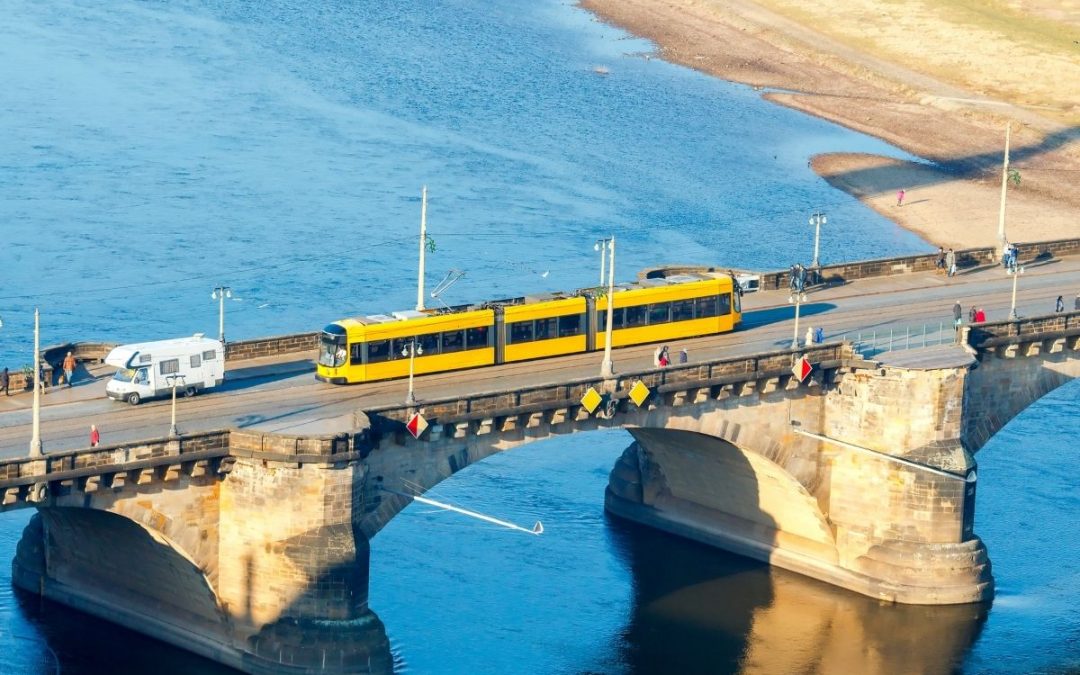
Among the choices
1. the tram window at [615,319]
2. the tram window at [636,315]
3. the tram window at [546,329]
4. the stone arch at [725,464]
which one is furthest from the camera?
the tram window at [636,315]

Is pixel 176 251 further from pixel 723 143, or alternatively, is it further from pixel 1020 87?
pixel 1020 87

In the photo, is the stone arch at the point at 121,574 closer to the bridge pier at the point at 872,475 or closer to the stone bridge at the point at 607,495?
the stone bridge at the point at 607,495

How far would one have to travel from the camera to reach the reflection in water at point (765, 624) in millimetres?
87250

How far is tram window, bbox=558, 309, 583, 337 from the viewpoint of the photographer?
89438mm

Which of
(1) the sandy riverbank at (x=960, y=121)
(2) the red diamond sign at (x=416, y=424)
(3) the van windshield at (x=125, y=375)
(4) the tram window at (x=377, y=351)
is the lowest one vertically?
(2) the red diamond sign at (x=416, y=424)

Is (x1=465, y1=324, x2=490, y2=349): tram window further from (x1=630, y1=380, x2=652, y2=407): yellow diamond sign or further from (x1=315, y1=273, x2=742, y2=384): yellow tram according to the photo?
(x1=630, y1=380, x2=652, y2=407): yellow diamond sign

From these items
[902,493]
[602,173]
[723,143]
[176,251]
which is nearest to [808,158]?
[723,143]

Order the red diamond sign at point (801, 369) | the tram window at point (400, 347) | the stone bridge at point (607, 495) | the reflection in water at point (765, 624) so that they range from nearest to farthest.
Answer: the stone bridge at point (607, 495), the tram window at point (400, 347), the reflection in water at point (765, 624), the red diamond sign at point (801, 369)

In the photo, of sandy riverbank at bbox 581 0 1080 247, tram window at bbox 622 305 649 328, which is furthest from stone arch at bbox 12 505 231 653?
sandy riverbank at bbox 581 0 1080 247

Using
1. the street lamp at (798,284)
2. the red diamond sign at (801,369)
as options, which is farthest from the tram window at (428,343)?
the street lamp at (798,284)

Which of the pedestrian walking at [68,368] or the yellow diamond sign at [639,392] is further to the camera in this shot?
the yellow diamond sign at [639,392]

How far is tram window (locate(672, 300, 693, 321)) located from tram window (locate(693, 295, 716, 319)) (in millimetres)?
269

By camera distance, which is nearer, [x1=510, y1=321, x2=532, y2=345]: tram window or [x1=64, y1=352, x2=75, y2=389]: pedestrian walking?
[x1=64, y1=352, x2=75, y2=389]: pedestrian walking

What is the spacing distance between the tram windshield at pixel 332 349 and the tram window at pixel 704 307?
1737 cm
